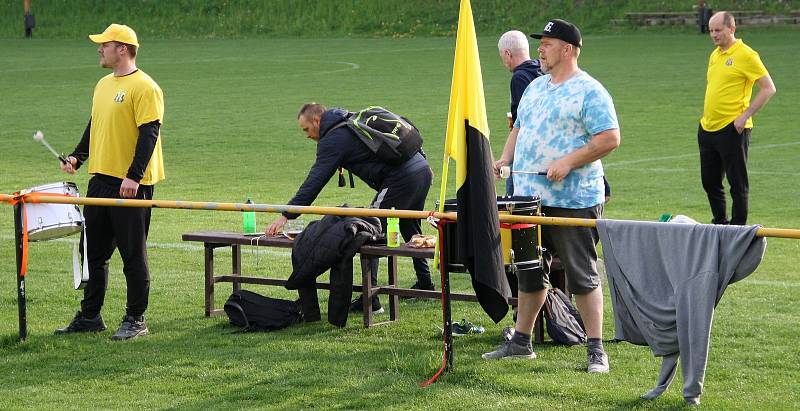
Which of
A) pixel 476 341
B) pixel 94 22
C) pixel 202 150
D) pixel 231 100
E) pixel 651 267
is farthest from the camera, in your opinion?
pixel 94 22

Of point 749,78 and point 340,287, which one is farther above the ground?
point 749,78

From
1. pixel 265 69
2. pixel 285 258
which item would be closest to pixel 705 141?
pixel 285 258

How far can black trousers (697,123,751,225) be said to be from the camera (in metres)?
12.9

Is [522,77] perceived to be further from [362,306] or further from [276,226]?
[276,226]

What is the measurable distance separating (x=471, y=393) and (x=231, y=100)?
20874 millimetres

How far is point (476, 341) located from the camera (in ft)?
28.7

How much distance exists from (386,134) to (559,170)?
225 cm

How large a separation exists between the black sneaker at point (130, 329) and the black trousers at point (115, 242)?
0.04 metres

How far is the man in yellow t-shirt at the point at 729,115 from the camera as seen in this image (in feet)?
42.2

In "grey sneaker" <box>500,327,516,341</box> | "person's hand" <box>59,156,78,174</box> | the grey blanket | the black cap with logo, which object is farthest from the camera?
"person's hand" <box>59,156,78,174</box>

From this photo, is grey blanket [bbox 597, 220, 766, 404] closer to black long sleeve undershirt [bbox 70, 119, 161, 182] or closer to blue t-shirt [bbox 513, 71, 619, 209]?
blue t-shirt [bbox 513, 71, 619, 209]

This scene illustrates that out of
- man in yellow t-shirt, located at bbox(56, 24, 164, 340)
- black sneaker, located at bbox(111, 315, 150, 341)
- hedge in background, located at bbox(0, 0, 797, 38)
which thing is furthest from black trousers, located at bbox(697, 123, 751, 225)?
hedge in background, located at bbox(0, 0, 797, 38)

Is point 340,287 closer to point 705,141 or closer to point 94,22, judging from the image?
point 705,141

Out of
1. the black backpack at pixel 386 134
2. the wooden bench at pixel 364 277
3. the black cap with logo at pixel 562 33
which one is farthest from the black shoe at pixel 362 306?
the black cap with logo at pixel 562 33
